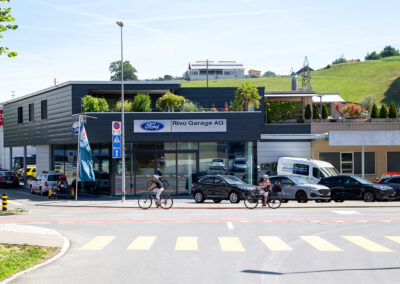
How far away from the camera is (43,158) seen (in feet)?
155

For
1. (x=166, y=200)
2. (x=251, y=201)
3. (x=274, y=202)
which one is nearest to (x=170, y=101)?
(x=166, y=200)

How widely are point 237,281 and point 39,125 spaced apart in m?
38.2

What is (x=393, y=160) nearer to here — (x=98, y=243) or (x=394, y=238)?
(x=394, y=238)

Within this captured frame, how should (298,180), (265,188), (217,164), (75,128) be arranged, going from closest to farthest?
(265,188) < (298,180) < (75,128) < (217,164)

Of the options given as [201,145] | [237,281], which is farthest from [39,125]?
[237,281]

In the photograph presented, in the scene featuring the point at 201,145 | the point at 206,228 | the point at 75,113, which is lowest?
the point at 206,228

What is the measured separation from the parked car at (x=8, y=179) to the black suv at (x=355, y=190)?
3179 cm

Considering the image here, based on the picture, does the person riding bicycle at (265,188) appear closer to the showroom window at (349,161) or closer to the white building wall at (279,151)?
the white building wall at (279,151)

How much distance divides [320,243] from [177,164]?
2230 centimetres

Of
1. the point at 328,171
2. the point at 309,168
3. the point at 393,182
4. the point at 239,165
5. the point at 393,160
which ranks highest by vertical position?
the point at 393,160

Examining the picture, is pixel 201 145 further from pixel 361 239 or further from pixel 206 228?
pixel 361 239

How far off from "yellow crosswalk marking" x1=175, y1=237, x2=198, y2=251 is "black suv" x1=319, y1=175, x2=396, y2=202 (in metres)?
17.2

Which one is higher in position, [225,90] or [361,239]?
[225,90]

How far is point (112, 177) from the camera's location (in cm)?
3619
